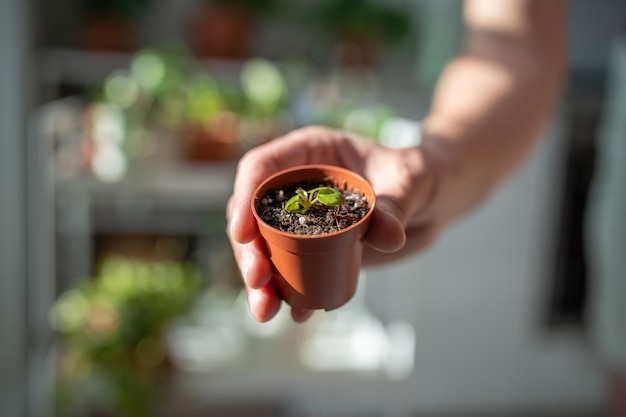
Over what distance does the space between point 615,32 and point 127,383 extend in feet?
7.11

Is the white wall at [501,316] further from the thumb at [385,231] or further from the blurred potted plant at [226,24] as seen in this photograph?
the thumb at [385,231]

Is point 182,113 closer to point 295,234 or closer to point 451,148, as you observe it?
point 451,148

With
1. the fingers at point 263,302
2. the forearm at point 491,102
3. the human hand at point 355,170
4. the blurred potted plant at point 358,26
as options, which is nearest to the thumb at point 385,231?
the human hand at point 355,170

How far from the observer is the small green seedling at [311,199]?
0.55m

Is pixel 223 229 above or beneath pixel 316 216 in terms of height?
beneath

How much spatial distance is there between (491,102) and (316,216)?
0.40m

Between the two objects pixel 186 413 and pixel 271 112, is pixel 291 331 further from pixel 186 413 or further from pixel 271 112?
pixel 271 112

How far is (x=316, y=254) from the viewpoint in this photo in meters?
0.53

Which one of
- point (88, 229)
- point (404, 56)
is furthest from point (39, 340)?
point (404, 56)

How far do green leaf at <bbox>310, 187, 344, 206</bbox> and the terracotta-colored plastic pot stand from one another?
0.09 feet

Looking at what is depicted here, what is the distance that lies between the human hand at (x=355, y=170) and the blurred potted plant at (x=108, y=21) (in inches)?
77.9

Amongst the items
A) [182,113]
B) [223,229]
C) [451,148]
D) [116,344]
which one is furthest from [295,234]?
[223,229]

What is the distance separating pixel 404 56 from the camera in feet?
9.28

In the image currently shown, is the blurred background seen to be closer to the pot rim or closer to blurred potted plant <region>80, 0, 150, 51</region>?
blurred potted plant <region>80, 0, 150, 51</region>
